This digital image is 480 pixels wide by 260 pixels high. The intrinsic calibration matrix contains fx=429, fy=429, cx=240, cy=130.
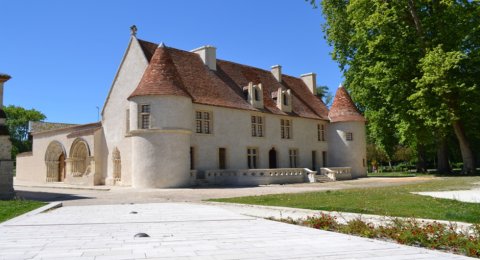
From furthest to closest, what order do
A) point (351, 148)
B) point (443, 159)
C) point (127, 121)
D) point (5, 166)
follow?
point (351, 148)
point (443, 159)
point (127, 121)
point (5, 166)

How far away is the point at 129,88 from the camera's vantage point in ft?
104

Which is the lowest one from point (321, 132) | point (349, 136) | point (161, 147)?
point (161, 147)

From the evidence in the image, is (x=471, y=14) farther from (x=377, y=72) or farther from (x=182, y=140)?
(x=182, y=140)

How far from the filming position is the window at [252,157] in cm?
3425

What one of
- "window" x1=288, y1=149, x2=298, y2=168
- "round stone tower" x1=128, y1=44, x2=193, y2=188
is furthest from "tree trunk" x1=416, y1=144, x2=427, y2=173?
"round stone tower" x1=128, y1=44, x2=193, y2=188

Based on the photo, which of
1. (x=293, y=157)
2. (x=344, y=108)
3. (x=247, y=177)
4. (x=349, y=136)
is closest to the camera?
(x=247, y=177)

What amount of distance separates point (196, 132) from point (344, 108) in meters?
16.3

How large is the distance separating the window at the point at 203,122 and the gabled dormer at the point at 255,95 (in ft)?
15.0

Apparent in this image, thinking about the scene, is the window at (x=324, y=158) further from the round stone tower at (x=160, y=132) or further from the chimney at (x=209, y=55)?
the round stone tower at (x=160, y=132)

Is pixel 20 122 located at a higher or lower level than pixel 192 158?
higher

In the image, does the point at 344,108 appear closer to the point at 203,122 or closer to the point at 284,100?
the point at 284,100

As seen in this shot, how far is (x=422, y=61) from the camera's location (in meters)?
27.7

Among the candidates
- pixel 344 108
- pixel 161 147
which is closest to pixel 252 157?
pixel 161 147

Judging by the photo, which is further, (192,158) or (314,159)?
(314,159)
